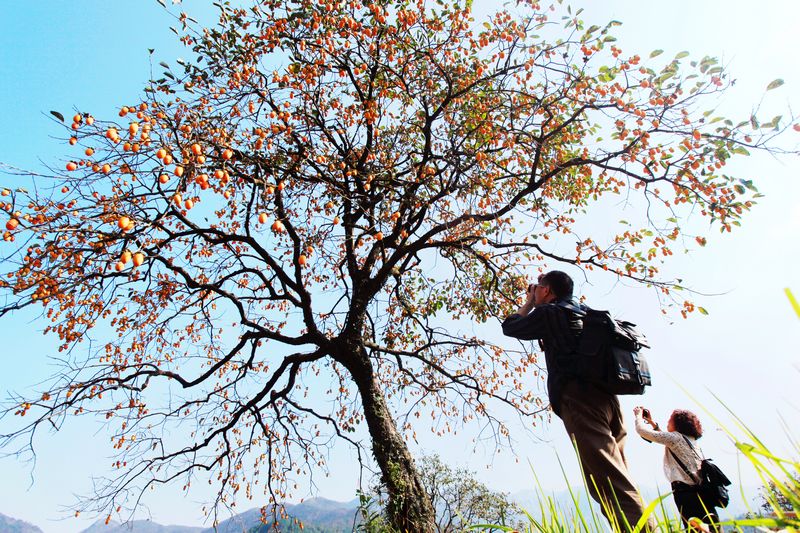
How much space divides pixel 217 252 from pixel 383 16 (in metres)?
4.45

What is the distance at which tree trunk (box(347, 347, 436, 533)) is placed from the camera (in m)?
5.61

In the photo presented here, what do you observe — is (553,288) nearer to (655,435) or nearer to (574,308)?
(574,308)

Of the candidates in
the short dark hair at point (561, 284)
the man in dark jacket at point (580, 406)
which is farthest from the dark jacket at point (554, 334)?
the short dark hair at point (561, 284)

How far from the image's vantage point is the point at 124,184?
5.21 metres

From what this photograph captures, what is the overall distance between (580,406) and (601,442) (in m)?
0.25

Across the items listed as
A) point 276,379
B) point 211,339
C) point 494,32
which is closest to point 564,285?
point 494,32

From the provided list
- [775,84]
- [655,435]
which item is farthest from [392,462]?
[775,84]

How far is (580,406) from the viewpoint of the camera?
10.3 feet

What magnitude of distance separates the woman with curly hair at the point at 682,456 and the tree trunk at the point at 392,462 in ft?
9.56

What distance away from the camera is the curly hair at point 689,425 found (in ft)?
13.4

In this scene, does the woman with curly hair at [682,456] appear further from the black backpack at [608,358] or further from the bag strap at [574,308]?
the bag strap at [574,308]

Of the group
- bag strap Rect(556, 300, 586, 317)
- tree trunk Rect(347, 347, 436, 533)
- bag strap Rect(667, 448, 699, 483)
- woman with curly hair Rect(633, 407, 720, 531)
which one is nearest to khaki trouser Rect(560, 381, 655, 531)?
bag strap Rect(556, 300, 586, 317)

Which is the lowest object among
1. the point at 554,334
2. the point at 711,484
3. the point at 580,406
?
the point at 711,484

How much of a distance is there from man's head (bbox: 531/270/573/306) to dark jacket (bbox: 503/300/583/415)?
0.20 meters
